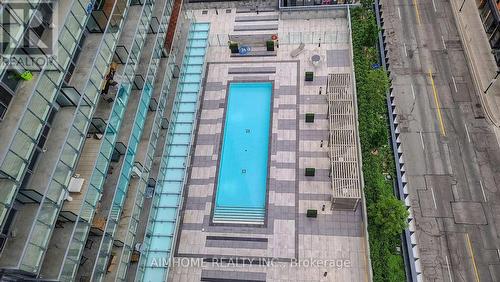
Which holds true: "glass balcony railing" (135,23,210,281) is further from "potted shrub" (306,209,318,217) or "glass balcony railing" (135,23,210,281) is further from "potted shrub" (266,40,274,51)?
"potted shrub" (306,209,318,217)

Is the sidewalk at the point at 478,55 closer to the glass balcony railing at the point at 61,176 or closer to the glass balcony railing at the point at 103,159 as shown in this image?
the glass balcony railing at the point at 103,159

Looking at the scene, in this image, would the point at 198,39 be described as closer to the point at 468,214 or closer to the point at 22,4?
the point at 22,4

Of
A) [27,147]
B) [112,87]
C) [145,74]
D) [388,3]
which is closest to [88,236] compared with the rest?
[27,147]

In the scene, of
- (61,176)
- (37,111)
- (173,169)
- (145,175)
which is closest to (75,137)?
(61,176)

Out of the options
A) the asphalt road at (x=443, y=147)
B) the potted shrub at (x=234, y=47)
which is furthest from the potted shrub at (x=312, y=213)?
the potted shrub at (x=234, y=47)

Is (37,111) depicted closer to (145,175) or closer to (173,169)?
(145,175)

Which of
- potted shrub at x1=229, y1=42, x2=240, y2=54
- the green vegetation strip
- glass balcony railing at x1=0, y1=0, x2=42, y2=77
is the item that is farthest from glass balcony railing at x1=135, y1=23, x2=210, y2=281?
glass balcony railing at x1=0, y1=0, x2=42, y2=77

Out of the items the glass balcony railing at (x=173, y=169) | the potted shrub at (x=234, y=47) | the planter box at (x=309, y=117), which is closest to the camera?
the glass balcony railing at (x=173, y=169)
